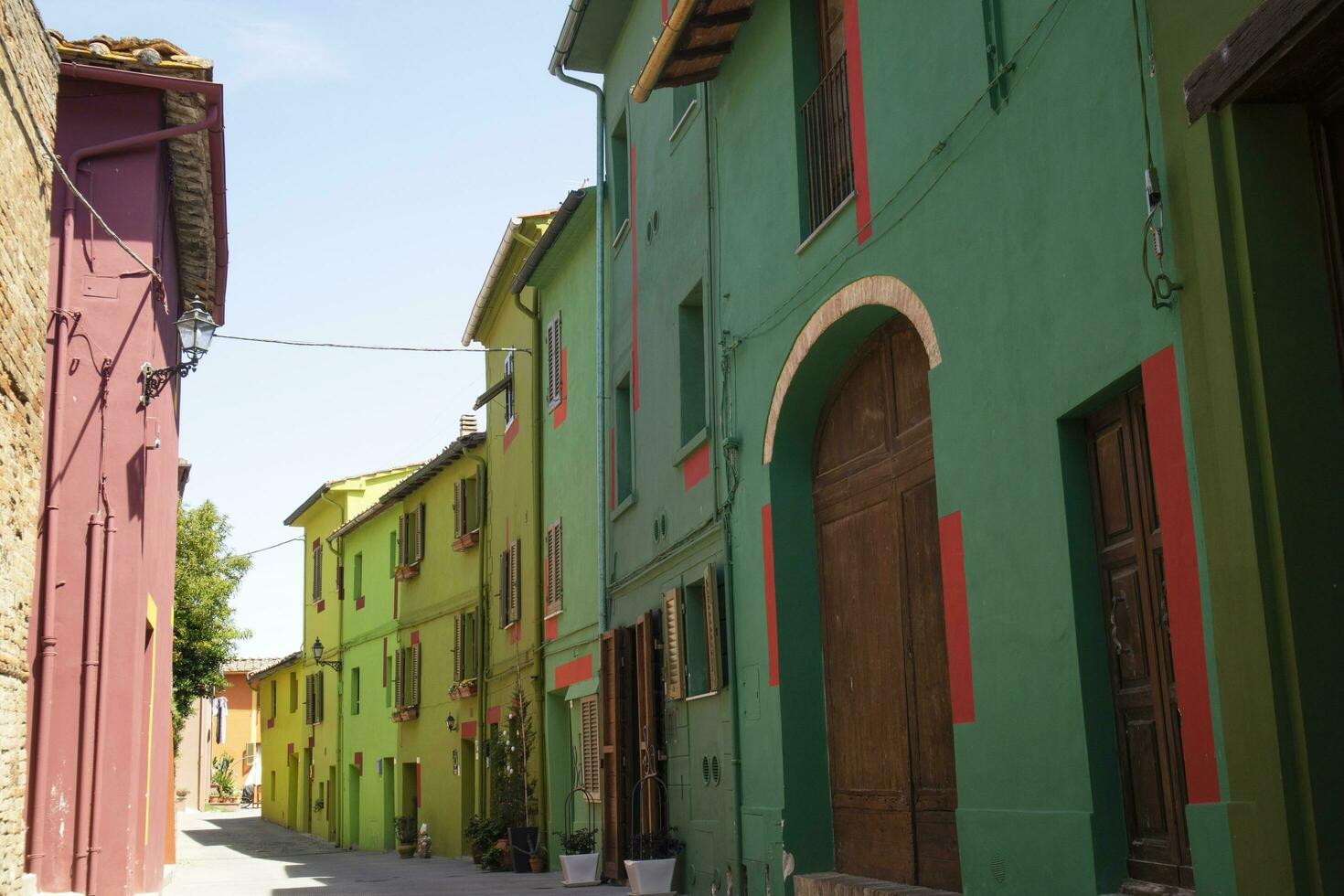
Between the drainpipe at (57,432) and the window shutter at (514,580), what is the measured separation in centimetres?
921

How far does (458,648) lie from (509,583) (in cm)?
396

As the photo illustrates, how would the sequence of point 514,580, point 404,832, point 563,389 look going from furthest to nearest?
point 404,832, point 514,580, point 563,389

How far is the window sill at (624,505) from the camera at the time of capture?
49.1 ft

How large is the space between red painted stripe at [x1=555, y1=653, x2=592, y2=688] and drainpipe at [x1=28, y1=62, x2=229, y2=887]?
634cm

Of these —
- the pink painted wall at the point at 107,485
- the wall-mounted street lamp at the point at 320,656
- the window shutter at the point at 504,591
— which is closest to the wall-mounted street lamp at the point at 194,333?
the pink painted wall at the point at 107,485

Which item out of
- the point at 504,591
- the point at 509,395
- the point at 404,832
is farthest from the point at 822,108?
the point at 404,832

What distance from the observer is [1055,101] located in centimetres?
636

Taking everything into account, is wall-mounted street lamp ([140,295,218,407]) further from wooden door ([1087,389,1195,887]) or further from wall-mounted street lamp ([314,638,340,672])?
wall-mounted street lamp ([314,638,340,672])

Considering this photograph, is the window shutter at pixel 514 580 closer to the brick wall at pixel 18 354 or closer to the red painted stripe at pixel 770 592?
the red painted stripe at pixel 770 592

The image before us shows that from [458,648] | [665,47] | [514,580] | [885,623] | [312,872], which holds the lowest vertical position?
[312,872]

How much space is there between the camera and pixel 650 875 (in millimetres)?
12406

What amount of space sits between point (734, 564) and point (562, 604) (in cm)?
741

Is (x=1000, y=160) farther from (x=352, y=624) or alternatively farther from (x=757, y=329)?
(x=352, y=624)

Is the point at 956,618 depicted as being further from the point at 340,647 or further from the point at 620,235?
the point at 340,647
